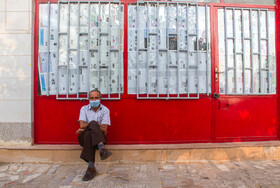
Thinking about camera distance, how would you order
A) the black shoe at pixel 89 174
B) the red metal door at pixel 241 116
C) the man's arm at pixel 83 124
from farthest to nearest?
the red metal door at pixel 241 116
the man's arm at pixel 83 124
the black shoe at pixel 89 174

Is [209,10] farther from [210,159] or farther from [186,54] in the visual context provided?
[210,159]

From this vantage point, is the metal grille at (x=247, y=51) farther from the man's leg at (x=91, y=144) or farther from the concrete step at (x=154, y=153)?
the man's leg at (x=91, y=144)

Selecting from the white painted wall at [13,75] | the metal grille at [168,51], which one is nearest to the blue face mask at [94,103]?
the metal grille at [168,51]

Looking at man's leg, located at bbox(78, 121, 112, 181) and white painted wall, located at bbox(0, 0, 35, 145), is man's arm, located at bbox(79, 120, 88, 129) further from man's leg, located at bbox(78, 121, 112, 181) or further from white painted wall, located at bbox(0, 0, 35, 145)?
white painted wall, located at bbox(0, 0, 35, 145)

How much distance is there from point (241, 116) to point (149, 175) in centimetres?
208

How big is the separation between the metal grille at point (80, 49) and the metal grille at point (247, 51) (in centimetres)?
194

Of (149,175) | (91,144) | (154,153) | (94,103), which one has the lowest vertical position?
(149,175)

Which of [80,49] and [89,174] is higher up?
[80,49]

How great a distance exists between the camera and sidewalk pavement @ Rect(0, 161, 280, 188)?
270cm

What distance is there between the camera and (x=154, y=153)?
3383mm

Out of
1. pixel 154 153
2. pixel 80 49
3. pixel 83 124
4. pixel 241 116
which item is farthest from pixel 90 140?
pixel 241 116

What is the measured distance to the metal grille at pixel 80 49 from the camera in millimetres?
3516

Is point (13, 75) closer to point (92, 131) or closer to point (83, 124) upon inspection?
point (83, 124)

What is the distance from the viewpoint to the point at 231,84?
3.68m
